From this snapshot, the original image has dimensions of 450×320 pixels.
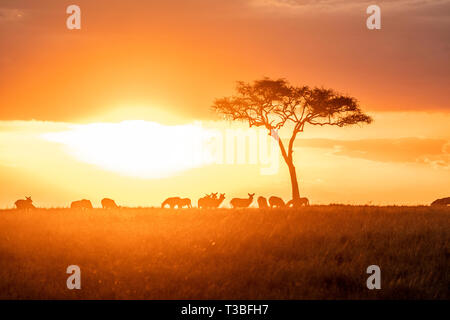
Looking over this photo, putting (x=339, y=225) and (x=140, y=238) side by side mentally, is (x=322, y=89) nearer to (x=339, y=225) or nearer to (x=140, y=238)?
(x=339, y=225)

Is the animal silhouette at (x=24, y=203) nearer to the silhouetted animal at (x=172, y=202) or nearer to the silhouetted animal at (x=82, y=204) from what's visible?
the silhouetted animal at (x=82, y=204)

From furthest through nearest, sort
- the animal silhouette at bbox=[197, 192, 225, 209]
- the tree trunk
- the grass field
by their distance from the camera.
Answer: the tree trunk
the animal silhouette at bbox=[197, 192, 225, 209]
the grass field

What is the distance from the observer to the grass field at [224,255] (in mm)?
16172

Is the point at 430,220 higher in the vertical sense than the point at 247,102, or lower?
lower

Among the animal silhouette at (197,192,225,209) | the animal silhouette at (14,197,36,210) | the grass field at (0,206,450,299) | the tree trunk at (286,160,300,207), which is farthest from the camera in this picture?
the tree trunk at (286,160,300,207)

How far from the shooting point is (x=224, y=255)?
19438 mm

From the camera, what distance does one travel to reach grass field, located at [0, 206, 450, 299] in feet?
53.1

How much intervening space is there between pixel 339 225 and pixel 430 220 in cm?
507

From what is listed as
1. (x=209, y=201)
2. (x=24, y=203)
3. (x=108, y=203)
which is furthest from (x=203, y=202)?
(x=24, y=203)

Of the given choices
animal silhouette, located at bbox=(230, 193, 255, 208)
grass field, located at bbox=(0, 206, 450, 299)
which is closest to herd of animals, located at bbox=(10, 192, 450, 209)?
animal silhouette, located at bbox=(230, 193, 255, 208)

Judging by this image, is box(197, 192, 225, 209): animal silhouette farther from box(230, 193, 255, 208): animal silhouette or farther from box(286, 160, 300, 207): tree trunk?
box(286, 160, 300, 207): tree trunk

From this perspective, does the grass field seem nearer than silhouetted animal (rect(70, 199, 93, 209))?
Yes

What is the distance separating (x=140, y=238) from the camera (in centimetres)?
2219
